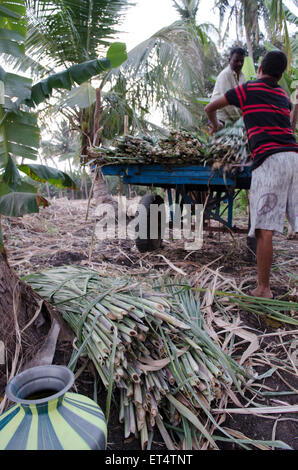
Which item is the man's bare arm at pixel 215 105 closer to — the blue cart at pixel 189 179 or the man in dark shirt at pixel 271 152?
the man in dark shirt at pixel 271 152

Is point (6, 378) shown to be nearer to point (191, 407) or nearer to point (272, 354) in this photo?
point (191, 407)

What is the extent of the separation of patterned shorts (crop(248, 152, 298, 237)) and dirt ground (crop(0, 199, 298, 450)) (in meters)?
0.63

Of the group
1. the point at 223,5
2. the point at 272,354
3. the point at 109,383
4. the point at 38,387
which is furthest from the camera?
the point at 223,5

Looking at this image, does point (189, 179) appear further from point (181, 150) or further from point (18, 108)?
point (18, 108)

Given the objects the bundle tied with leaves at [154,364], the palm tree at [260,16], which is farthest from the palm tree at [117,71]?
the bundle tied with leaves at [154,364]

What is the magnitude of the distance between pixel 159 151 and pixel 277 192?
122 cm

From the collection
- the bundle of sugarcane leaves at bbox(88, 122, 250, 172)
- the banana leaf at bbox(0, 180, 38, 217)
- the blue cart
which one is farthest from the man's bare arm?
the banana leaf at bbox(0, 180, 38, 217)

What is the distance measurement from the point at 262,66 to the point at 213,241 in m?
2.63

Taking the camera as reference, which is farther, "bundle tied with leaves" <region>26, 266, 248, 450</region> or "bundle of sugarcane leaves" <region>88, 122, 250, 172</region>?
"bundle of sugarcane leaves" <region>88, 122, 250, 172</region>

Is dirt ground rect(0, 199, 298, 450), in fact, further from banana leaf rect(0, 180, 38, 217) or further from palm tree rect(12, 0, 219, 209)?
palm tree rect(12, 0, 219, 209)

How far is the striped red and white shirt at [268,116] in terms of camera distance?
2.21m

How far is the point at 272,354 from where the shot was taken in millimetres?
1791

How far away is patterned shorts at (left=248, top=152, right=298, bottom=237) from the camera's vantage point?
2184 millimetres

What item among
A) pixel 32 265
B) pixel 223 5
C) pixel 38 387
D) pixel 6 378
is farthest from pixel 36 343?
pixel 223 5
